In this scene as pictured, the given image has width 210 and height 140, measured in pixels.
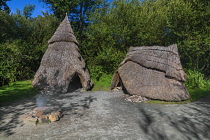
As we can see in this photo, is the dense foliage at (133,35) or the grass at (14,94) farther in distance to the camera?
the dense foliage at (133,35)

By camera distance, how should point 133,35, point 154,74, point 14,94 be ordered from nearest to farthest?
point 14,94 < point 154,74 < point 133,35

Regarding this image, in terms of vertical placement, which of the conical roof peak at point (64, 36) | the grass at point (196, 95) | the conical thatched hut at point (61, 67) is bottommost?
the grass at point (196, 95)

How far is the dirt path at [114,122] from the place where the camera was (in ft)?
15.2

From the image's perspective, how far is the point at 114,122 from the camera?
562cm

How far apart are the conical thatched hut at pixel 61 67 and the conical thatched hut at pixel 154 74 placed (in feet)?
8.01

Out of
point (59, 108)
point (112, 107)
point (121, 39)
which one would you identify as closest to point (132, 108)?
point (112, 107)

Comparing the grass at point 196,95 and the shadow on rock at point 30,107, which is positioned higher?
Answer: the shadow on rock at point 30,107

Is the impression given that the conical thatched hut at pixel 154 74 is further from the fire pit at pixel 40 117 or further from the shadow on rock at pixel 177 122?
the fire pit at pixel 40 117

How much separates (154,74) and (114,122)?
4623mm

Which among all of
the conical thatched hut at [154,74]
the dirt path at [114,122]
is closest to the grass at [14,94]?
the dirt path at [114,122]

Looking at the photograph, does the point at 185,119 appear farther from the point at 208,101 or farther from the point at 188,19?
the point at 188,19

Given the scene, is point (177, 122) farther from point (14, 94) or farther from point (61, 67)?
point (14, 94)

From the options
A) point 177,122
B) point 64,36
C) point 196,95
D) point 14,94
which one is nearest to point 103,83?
point 64,36

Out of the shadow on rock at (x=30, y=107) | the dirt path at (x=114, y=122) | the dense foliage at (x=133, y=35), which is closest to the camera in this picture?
the dirt path at (x=114, y=122)
